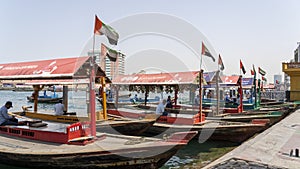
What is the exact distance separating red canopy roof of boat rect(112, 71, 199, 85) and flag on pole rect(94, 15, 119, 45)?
543 cm

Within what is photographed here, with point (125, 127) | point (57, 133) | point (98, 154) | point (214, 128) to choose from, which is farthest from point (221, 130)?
point (57, 133)

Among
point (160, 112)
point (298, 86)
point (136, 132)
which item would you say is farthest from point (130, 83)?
point (298, 86)

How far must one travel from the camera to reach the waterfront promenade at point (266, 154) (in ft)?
23.0

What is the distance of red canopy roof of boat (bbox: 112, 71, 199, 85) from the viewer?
Answer: 14.4 meters

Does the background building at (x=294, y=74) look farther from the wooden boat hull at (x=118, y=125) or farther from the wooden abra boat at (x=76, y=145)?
the wooden abra boat at (x=76, y=145)

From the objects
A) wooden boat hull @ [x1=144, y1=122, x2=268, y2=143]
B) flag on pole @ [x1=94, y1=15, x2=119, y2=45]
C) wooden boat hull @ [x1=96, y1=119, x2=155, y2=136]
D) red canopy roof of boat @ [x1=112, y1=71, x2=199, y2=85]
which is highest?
flag on pole @ [x1=94, y1=15, x2=119, y2=45]

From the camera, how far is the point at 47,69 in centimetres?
932

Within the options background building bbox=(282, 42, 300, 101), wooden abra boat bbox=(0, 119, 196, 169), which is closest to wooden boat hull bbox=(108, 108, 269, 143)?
wooden abra boat bbox=(0, 119, 196, 169)

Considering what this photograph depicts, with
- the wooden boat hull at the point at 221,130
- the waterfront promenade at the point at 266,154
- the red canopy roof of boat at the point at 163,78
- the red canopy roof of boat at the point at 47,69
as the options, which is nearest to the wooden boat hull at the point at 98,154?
the waterfront promenade at the point at 266,154

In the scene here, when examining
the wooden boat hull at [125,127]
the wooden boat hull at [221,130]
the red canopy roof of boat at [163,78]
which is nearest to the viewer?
the wooden boat hull at [125,127]

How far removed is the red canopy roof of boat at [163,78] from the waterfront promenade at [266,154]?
4.76 meters

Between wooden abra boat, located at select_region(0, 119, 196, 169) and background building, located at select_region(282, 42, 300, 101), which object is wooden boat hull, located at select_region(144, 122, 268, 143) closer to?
wooden abra boat, located at select_region(0, 119, 196, 169)

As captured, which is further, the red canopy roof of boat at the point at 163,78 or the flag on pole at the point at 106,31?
the red canopy roof of boat at the point at 163,78

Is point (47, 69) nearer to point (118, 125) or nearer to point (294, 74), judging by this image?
point (118, 125)
